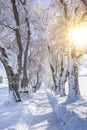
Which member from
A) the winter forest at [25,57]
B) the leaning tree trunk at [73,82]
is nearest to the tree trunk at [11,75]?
the winter forest at [25,57]

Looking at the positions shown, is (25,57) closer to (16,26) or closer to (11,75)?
(16,26)

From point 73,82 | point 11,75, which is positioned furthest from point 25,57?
point 73,82

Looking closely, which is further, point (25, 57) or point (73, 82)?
point (25, 57)

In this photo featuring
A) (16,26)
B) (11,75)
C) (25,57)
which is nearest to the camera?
(11,75)

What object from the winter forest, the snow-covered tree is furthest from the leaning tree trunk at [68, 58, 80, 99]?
the snow-covered tree

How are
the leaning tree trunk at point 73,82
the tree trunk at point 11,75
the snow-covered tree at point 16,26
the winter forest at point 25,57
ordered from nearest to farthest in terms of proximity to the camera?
1. the winter forest at point 25,57
2. the tree trunk at point 11,75
3. the leaning tree trunk at point 73,82
4. the snow-covered tree at point 16,26

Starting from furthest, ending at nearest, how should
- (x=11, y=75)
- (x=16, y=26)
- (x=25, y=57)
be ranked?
(x=25, y=57)
(x=16, y=26)
(x=11, y=75)

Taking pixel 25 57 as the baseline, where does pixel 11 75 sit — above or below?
below

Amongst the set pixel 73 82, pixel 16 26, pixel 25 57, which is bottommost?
pixel 73 82

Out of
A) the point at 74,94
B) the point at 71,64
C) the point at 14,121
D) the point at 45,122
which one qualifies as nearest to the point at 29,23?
the point at 71,64

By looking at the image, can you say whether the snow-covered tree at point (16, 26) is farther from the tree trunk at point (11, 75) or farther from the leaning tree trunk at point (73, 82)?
the leaning tree trunk at point (73, 82)

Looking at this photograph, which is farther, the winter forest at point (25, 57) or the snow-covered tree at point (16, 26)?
the snow-covered tree at point (16, 26)

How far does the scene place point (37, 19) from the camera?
20656 mm

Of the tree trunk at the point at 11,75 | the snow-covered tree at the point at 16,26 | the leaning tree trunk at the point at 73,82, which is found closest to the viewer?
the tree trunk at the point at 11,75
